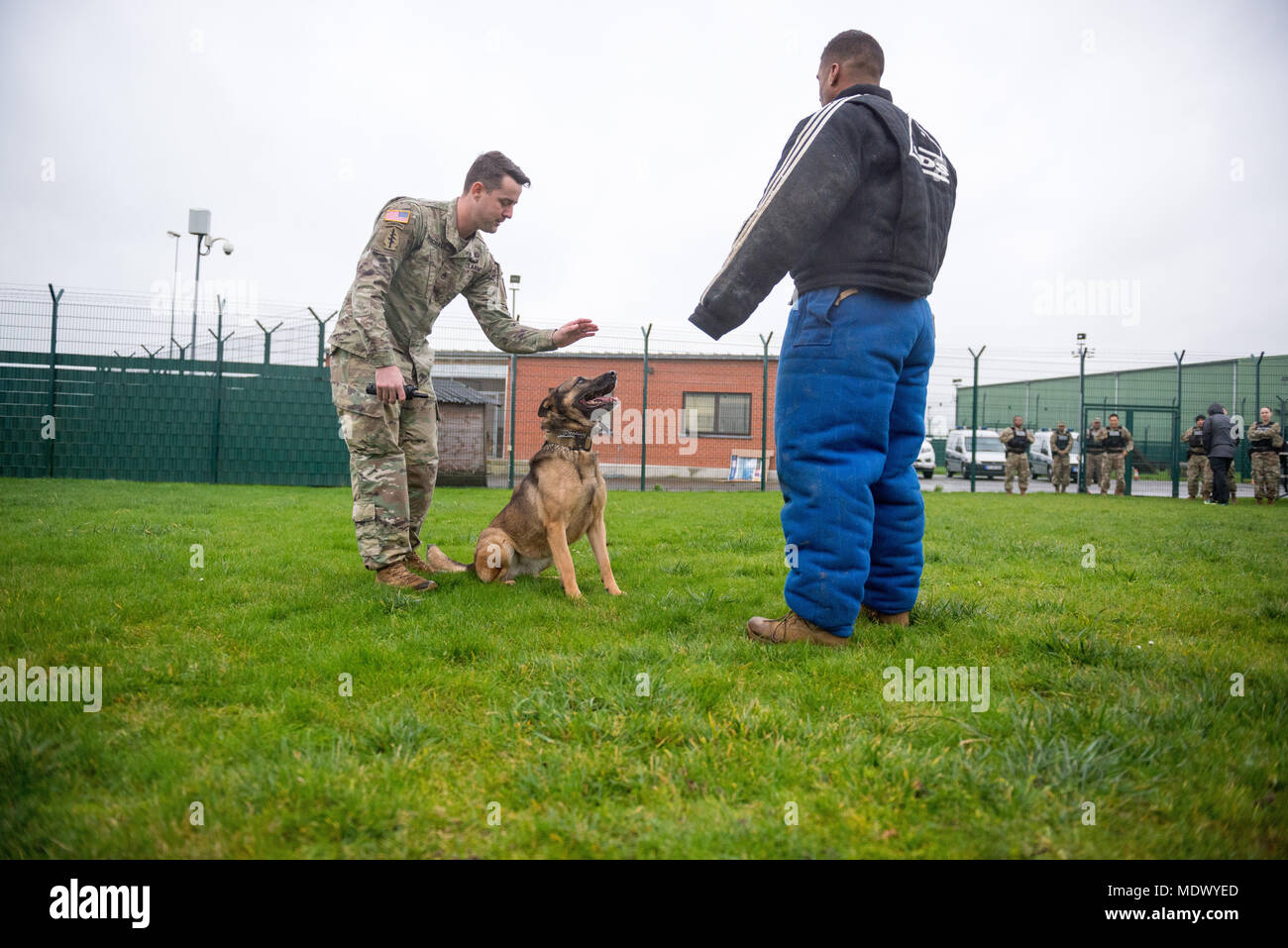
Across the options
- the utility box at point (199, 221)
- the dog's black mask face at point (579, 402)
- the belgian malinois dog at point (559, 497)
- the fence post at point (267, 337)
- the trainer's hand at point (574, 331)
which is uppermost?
the utility box at point (199, 221)

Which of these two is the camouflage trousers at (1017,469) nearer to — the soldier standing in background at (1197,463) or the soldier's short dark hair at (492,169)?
the soldier standing in background at (1197,463)

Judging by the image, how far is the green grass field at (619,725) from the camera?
59.0 inches

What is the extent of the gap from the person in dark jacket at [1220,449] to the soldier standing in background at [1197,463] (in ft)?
2.53

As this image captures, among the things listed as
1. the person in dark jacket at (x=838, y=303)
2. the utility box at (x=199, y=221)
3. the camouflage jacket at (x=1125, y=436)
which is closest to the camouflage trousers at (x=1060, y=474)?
the camouflage jacket at (x=1125, y=436)

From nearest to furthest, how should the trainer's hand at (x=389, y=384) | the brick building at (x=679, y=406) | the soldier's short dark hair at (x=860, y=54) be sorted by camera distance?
the soldier's short dark hair at (x=860, y=54) → the trainer's hand at (x=389, y=384) → the brick building at (x=679, y=406)

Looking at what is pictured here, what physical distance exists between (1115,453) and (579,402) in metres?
18.4

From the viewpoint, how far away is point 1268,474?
1547 cm

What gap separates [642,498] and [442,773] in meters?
9.81

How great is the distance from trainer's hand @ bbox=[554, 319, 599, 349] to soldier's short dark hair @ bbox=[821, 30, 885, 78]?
5.77ft

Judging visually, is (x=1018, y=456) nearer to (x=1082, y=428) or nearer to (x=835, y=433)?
(x=1082, y=428)

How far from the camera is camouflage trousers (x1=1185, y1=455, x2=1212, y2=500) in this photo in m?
16.0

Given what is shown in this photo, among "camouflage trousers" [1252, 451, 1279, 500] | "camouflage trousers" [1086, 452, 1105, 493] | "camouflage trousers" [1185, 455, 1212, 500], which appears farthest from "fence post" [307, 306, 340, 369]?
"camouflage trousers" [1252, 451, 1279, 500]
